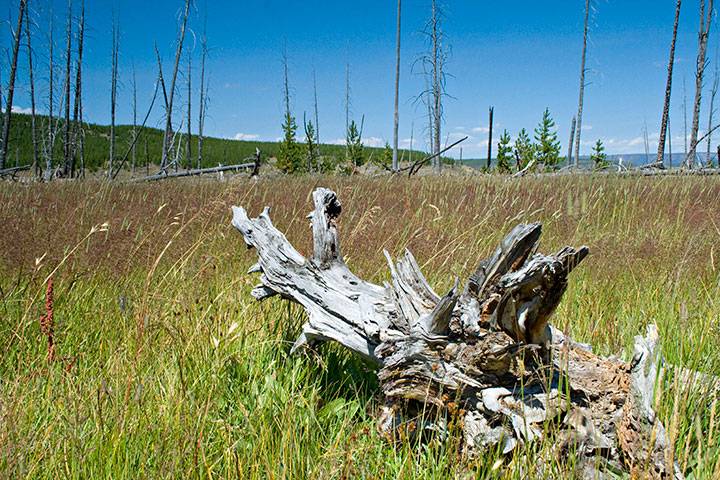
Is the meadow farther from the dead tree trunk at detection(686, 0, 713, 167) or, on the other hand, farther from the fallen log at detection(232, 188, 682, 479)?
the dead tree trunk at detection(686, 0, 713, 167)

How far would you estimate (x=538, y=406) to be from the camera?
152 centimetres

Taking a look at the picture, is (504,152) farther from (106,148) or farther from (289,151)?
(106,148)

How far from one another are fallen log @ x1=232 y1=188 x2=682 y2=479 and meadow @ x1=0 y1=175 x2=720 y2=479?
84 mm

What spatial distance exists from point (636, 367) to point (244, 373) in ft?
5.16

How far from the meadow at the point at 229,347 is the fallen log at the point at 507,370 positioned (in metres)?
0.08

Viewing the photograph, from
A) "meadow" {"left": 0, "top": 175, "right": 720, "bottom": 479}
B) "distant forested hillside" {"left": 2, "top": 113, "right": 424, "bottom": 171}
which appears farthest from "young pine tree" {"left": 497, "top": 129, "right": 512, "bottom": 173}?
"meadow" {"left": 0, "top": 175, "right": 720, "bottom": 479}

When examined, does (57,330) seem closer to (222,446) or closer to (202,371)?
(202,371)

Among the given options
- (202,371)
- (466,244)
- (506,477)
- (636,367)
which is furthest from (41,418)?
(466,244)

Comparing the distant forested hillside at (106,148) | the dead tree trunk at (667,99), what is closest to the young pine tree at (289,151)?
the distant forested hillside at (106,148)

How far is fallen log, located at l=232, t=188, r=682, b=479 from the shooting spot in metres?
1.40

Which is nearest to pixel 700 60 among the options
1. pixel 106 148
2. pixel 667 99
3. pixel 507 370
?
→ pixel 667 99

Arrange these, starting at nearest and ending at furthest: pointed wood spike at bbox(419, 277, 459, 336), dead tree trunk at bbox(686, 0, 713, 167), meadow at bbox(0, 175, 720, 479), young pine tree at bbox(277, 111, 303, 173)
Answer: meadow at bbox(0, 175, 720, 479), pointed wood spike at bbox(419, 277, 459, 336), dead tree trunk at bbox(686, 0, 713, 167), young pine tree at bbox(277, 111, 303, 173)

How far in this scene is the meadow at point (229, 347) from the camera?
4.53ft

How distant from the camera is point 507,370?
1.58 metres
